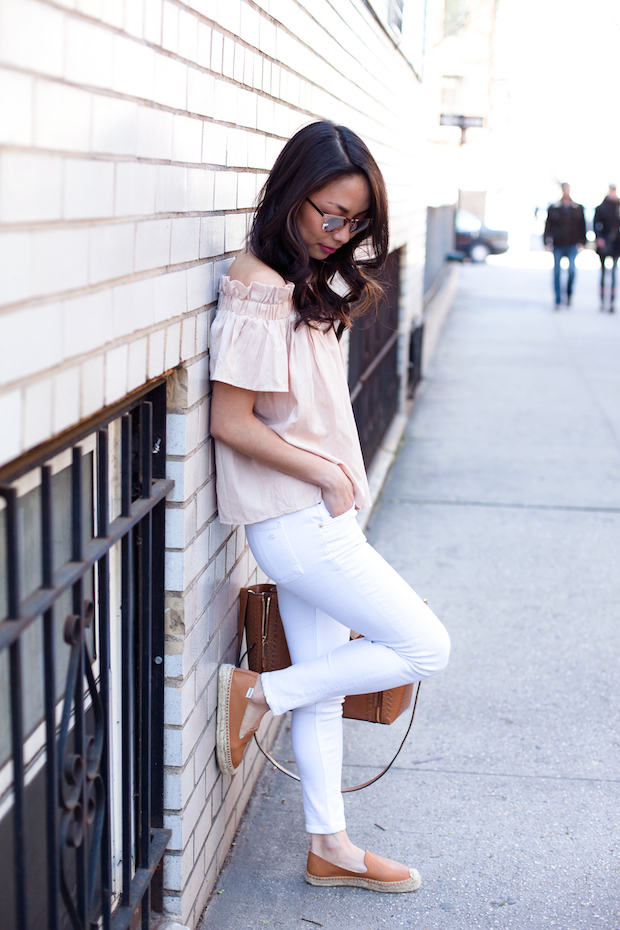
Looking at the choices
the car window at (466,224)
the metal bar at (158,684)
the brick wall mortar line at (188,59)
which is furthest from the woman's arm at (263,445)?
the car window at (466,224)

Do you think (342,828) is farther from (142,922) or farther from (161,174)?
(161,174)

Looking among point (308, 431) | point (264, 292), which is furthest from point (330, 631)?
point (264, 292)

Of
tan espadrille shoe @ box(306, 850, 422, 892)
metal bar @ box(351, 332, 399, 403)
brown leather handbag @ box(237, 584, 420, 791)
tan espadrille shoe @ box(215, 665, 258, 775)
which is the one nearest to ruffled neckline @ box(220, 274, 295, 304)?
brown leather handbag @ box(237, 584, 420, 791)

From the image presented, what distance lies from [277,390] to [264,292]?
0.74 feet

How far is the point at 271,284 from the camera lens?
2.25m

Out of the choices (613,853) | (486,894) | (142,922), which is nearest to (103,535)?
(142,922)

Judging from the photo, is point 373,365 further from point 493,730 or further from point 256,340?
point 256,340

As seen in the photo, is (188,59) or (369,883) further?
(369,883)

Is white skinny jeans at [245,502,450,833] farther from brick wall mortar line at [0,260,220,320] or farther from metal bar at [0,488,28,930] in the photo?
metal bar at [0,488,28,930]

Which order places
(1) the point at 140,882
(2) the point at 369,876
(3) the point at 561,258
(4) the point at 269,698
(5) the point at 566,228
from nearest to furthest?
(1) the point at 140,882, (4) the point at 269,698, (2) the point at 369,876, (5) the point at 566,228, (3) the point at 561,258

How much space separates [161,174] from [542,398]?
825cm

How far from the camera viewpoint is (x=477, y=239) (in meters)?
27.1

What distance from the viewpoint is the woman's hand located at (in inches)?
93.1

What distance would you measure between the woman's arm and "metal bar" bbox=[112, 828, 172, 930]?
0.87 metres
